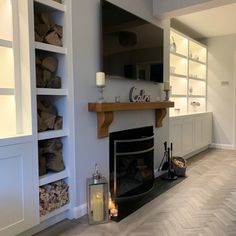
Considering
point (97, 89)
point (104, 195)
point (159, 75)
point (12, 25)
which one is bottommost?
point (104, 195)

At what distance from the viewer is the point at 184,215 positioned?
8.25 ft

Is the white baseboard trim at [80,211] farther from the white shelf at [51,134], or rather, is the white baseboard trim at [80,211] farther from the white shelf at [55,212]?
the white shelf at [51,134]

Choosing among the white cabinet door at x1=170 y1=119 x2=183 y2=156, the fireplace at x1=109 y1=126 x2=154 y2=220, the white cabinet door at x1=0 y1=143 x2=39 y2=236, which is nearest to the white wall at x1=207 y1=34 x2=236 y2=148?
the white cabinet door at x1=170 y1=119 x2=183 y2=156

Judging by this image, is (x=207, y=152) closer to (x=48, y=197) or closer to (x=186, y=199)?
(x=186, y=199)

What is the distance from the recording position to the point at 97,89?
8.55ft

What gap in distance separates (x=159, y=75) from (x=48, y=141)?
1.95m

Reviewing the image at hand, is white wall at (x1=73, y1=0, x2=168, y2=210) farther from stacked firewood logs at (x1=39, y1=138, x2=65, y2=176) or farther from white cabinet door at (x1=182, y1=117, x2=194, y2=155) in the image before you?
white cabinet door at (x1=182, y1=117, x2=194, y2=155)

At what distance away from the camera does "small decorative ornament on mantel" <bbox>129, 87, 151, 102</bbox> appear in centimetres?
310

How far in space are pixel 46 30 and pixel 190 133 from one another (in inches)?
136

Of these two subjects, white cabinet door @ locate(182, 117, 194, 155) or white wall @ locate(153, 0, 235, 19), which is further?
white cabinet door @ locate(182, 117, 194, 155)

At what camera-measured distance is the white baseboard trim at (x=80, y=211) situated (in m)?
2.44

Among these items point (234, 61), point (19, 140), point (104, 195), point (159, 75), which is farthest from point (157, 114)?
point (234, 61)

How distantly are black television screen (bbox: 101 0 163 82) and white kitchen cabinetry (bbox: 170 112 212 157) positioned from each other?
1.09 metres

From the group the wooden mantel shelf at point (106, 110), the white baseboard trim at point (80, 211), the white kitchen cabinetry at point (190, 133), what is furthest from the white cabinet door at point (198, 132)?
the white baseboard trim at point (80, 211)
